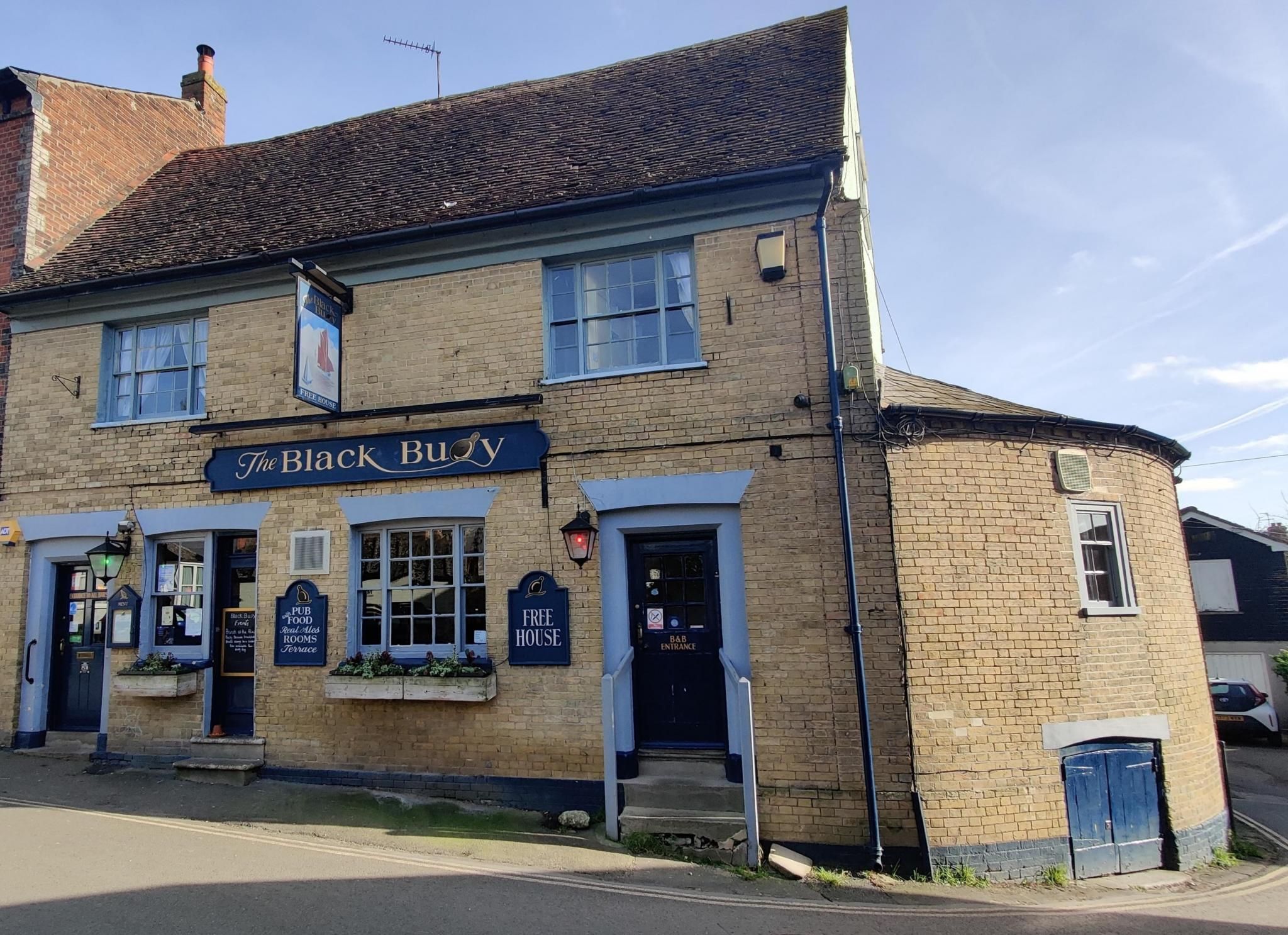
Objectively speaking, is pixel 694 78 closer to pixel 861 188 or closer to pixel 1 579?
pixel 861 188

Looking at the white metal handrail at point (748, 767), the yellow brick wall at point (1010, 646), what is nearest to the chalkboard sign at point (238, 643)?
the white metal handrail at point (748, 767)

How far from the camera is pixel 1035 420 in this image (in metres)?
7.51

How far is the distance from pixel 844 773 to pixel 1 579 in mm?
10191

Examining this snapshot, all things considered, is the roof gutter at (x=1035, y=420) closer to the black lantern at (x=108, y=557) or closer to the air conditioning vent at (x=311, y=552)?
the air conditioning vent at (x=311, y=552)

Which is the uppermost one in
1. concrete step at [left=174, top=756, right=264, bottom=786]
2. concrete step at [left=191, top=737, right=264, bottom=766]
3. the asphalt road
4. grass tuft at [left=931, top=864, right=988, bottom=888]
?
concrete step at [left=191, top=737, right=264, bottom=766]

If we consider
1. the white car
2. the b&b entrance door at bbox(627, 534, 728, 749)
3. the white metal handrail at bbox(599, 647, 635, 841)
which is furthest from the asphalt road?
the white metal handrail at bbox(599, 647, 635, 841)

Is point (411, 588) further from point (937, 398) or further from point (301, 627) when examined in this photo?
point (937, 398)

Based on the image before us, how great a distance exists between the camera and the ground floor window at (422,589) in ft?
26.1

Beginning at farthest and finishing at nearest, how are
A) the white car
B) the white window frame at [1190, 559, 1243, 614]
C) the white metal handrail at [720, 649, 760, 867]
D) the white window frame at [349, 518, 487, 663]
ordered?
the white window frame at [1190, 559, 1243, 614] < the white car < the white window frame at [349, 518, 487, 663] < the white metal handrail at [720, 649, 760, 867]

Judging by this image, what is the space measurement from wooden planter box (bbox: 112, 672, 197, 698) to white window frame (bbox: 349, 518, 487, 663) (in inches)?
78.4

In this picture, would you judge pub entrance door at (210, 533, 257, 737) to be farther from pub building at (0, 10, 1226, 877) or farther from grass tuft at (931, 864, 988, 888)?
grass tuft at (931, 864, 988, 888)

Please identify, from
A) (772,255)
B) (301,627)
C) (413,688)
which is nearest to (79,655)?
(301,627)

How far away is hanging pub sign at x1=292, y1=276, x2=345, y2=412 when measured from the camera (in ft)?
25.1

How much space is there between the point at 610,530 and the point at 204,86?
13.0 metres
